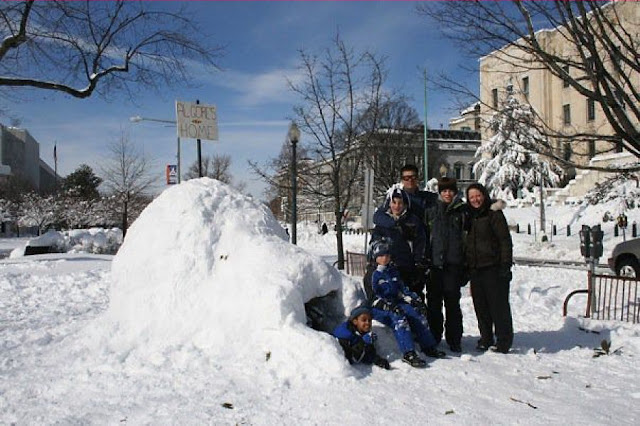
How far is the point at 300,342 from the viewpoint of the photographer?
4414 millimetres

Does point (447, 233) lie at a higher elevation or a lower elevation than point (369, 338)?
higher

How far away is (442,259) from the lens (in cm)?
534

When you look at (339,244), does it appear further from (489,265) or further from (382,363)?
(382,363)

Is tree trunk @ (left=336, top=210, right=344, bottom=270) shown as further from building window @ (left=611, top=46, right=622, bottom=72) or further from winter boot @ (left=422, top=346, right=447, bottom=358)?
winter boot @ (left=422, top=346, right=447, bottom=358)

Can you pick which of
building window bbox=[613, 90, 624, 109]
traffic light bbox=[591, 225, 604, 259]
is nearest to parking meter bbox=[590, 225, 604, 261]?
traffic light bbox=[591, 225, 604, 259]

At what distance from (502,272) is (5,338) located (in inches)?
200

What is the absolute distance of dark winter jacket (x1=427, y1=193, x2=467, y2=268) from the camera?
5336mm

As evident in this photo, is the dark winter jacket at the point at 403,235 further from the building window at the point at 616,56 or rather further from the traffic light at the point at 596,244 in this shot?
the traffic light at the point at 596,244

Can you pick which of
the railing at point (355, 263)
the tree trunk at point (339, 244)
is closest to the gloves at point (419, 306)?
the railing at point (355, 263)

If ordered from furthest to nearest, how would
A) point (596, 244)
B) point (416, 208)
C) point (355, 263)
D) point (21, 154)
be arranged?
point (21, 154) < point (355, 263) < point (596, 244) < point (416, 208)

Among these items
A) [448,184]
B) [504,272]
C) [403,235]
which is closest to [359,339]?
[403,235]

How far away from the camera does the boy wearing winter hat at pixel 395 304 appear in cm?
501

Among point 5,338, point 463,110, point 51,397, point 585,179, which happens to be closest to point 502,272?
point 463,110

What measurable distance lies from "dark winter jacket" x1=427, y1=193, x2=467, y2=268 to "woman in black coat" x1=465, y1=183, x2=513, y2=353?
0.13 m
